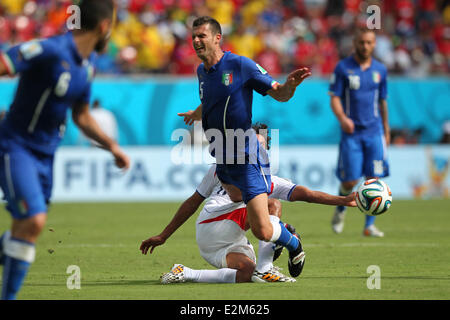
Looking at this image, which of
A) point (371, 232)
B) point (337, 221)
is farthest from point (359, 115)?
point (371, 232)

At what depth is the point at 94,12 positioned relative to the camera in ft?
19.8

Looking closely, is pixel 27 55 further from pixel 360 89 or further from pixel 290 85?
pixel 360 89

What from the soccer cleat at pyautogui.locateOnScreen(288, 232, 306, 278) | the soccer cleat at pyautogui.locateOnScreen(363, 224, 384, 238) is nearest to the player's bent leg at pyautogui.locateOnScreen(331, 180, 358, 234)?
the soccer cleat at pyautogui.locateOnScreen(363, 224, 384, 238)

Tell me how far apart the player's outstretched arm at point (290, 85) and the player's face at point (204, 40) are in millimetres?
750

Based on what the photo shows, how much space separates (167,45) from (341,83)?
1133cm

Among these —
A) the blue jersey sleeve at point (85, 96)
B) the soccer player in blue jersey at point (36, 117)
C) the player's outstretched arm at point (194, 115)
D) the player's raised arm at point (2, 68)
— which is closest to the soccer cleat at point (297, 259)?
the player's outstretched arm at point (194, 115)

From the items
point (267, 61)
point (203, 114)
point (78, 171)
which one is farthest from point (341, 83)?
point (267, 61)

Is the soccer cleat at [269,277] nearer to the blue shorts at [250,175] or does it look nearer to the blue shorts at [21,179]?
the blue shorts at [250,175]

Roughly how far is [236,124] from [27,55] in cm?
244

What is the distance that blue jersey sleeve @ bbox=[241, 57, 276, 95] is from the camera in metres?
7.41

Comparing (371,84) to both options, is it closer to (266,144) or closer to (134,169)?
(266,144)

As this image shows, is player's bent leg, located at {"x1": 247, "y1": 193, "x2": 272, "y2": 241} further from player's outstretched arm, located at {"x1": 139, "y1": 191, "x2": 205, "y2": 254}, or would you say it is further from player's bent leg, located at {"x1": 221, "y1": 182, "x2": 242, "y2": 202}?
player's outstretched arm, located at {"x1": 139, "y1": 191, "x2": 205, "y2": 254}

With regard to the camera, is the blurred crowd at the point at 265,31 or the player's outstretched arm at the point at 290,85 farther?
the blurred crowd at the point at 265,31

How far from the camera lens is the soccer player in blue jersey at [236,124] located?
754 cm
